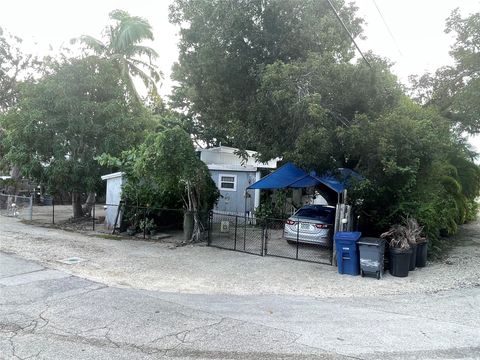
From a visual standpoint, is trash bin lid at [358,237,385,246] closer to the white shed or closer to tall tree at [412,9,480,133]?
tall tree at [412,9,480,133]

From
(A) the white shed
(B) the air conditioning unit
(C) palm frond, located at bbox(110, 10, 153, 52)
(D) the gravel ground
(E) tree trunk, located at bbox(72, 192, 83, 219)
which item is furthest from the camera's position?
(C) palm frond, located at bbox(110, 10, 153, 52)

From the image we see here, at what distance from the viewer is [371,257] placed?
8.50 m

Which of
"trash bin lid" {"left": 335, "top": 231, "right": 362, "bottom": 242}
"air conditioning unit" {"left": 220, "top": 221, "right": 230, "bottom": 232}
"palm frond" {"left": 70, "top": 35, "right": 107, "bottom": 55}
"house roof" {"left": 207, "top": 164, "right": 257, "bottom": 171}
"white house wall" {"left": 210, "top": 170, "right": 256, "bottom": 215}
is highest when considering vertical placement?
"palm frond" {"left": 70, "top": 35, "right": 107, "bottom": 55}

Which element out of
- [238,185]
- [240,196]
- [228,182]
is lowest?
[240,196]

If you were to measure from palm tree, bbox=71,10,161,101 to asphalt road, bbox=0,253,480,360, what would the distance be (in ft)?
53.6

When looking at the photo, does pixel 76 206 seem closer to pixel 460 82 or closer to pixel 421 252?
pixel 421 252

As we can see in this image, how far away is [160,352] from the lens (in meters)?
4.44

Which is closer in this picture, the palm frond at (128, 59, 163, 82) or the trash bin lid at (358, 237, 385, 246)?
the trash bin lid at (358, 237, 385, 246)

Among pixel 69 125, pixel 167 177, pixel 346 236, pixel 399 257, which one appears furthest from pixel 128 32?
pixel 399 257

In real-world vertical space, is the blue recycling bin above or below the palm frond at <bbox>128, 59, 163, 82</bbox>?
below

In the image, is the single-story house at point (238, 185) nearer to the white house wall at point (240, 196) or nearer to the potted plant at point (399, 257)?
the white house wall at point (240, 196)

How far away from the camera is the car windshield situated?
1218 cm

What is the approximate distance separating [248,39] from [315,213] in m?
5.64

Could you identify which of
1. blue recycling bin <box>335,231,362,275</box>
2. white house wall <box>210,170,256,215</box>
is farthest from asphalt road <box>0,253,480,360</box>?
white house wall <box>210,170,256,215</box>
